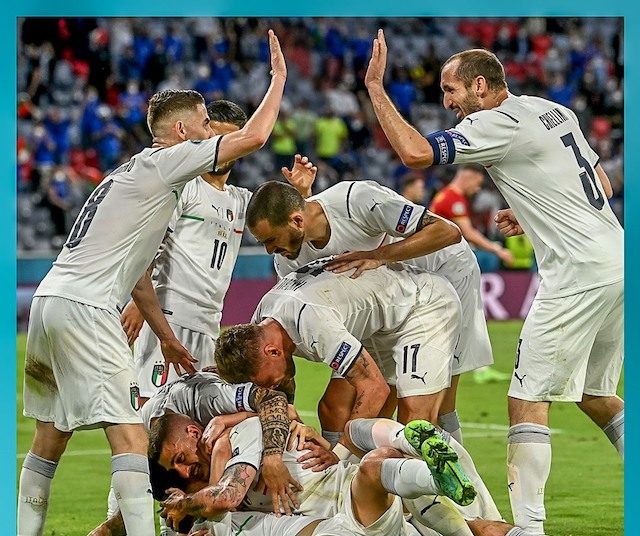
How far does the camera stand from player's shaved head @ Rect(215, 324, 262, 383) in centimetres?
495

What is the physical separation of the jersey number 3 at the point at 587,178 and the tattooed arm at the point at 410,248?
25.8 inches

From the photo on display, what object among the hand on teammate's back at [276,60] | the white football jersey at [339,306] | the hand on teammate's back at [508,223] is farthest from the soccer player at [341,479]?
the hand on teammate's back at [276,60]

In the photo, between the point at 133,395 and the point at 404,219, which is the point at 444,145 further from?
the point at 133,395

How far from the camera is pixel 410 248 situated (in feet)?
17.3

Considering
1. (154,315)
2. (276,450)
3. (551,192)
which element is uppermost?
(551,192)

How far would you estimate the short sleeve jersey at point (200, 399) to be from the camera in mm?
5023

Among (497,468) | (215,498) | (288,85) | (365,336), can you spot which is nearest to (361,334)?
(365,336)

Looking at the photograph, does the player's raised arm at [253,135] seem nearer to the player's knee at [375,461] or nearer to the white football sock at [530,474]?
the player's knee at [375,461]

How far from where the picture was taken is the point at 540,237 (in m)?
5.02

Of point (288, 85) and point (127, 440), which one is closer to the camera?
point (127, 440)

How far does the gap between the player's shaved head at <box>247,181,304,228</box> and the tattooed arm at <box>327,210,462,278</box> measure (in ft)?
1.27

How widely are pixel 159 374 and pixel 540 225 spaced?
222cm

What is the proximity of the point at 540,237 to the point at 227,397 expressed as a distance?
158 centimetres

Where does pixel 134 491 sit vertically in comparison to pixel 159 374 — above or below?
below
